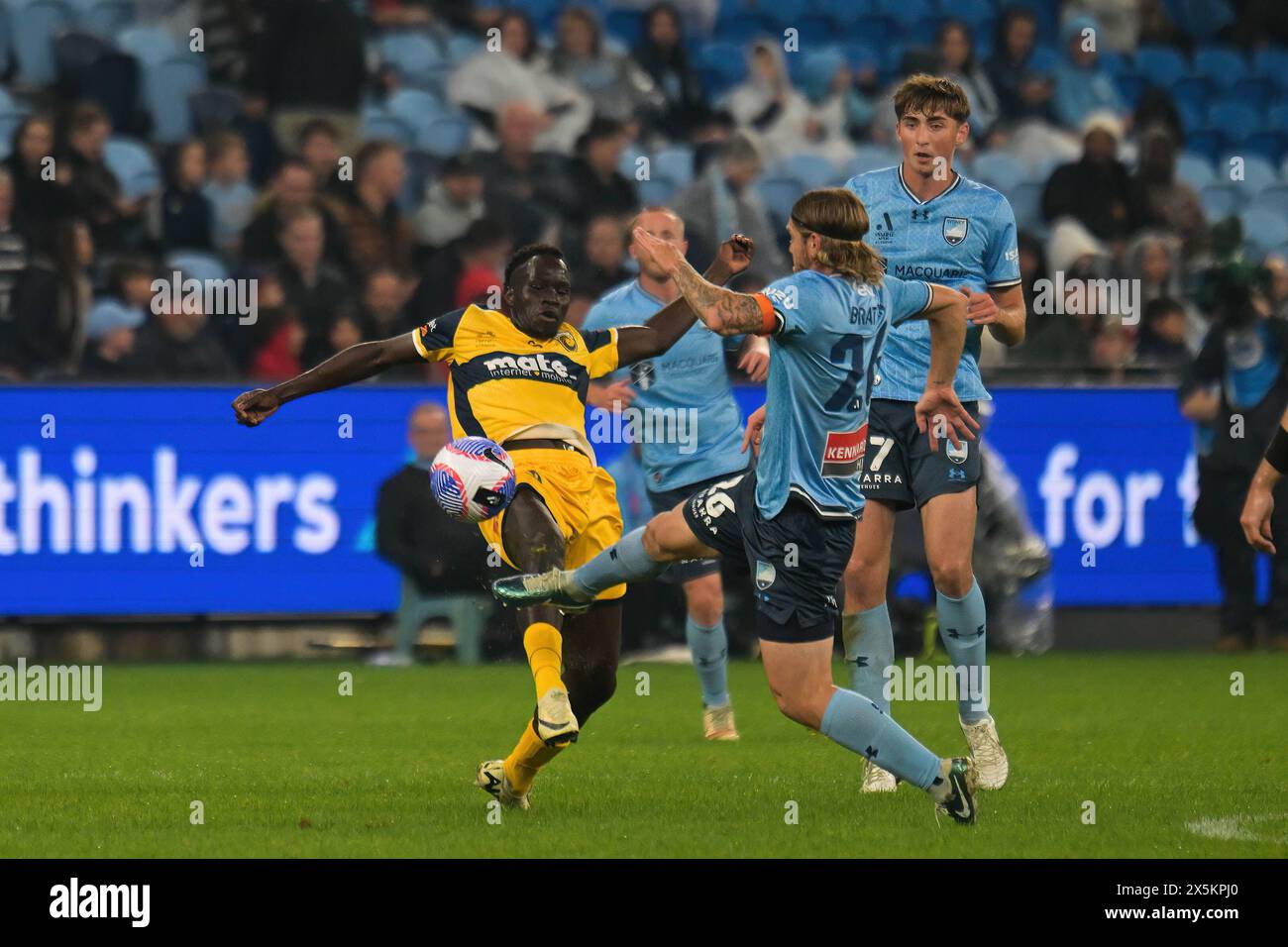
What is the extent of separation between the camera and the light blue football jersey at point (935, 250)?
7.81 metres

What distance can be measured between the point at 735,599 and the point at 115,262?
475cm

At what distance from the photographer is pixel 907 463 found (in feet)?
25.8

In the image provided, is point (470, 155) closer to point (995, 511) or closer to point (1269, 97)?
point (995, 511)

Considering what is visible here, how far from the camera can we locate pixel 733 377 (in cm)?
1403

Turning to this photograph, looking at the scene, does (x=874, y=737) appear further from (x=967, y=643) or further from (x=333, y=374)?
(x=333, y=374)

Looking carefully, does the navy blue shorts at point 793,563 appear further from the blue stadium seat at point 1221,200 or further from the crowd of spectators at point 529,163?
the blue stadium seat at point 1221,200

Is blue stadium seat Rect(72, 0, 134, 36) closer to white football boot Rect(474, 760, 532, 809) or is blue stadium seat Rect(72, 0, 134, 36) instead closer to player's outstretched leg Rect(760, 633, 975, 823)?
white football boot Rect(474, 760, 532, 809)

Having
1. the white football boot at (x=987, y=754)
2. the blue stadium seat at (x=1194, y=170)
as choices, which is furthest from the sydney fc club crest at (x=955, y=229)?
the blue stadium seat at (x=1194, y=170)

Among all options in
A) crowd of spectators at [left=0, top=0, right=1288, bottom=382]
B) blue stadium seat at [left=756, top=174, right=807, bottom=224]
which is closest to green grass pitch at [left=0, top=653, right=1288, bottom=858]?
crowd of spectators at [left=0, top=0, right=1288, bottom=382]

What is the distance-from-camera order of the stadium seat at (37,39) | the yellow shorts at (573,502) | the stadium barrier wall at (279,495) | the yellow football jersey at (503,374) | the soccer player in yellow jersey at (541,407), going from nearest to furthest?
the soccer player in yellow jersey at (541,407) < the yellow shorts at (573,502) < the yellow football jersey at (503,374) < the stadium barrier wall at (279,495) < the stadium seat at (37,39)

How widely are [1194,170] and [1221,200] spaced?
0.36 meters

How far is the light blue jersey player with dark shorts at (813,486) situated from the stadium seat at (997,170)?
9950 millimetres

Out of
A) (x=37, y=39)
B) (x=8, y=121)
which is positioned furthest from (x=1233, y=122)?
(x=8, y=121)

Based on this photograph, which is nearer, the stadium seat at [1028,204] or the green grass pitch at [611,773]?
the green grass pitch at [611,773]
